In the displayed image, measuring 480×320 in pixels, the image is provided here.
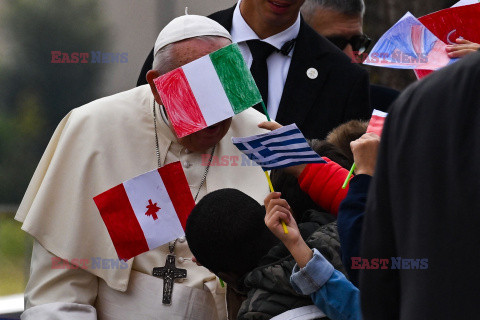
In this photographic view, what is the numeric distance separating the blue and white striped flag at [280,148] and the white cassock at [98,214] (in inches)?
30.2

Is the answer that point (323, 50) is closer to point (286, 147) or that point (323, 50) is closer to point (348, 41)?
point (348, 41)

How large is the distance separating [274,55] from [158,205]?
→ 141 cm

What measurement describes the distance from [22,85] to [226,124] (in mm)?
2060

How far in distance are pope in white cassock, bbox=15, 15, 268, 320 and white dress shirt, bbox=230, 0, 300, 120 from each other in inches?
23.7

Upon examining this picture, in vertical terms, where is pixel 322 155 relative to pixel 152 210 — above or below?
above

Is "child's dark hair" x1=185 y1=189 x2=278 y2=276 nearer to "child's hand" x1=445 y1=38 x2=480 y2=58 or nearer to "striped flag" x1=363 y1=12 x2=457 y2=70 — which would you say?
"striped flag" x1=363 y1=12 x2=457 y2=70

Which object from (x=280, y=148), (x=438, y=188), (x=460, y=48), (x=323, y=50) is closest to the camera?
(x=438, y=188)

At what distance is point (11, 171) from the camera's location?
548cm

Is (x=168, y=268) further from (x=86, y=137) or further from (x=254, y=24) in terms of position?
(x=254, y=24)

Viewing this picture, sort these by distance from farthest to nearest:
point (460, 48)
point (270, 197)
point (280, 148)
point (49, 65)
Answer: point (49, 65)
point (460, 48)
point (280, 148)
point (270, 197)

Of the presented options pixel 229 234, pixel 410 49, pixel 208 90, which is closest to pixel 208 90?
pixel 208 90

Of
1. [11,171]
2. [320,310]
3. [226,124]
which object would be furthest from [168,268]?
[11,171]

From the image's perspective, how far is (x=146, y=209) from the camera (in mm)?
3764

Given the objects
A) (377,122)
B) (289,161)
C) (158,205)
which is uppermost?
(377,122)
